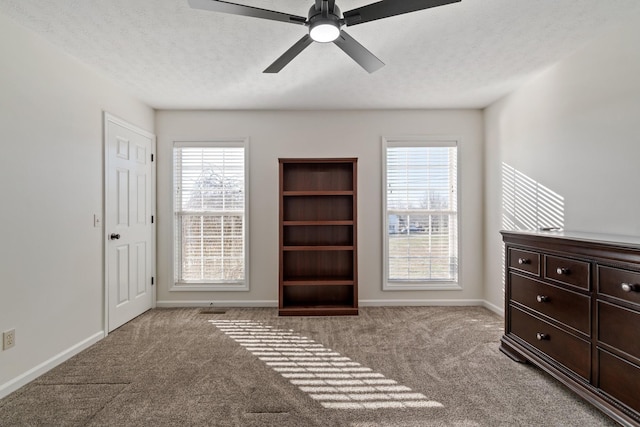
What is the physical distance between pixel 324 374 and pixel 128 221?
8.85 feet

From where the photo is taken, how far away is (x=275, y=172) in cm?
418

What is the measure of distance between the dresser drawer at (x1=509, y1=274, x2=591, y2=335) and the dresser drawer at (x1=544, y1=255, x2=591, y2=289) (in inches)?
2.7

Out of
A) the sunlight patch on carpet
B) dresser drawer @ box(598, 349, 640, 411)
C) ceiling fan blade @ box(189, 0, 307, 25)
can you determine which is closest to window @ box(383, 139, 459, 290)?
the sunlight patch on carpet

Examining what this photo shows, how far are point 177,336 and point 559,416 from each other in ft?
10.2

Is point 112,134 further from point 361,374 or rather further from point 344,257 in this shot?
point 361,374

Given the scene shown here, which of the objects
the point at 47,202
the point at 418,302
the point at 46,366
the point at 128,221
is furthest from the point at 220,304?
the point at 418,302

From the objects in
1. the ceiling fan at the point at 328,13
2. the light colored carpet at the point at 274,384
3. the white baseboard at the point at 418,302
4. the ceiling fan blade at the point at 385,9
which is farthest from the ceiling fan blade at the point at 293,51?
the white baseboard at the point at 418,302

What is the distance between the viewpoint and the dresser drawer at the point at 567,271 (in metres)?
1.97

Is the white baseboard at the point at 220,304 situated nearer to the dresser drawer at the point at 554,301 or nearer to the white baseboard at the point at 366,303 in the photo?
the white baseboard at the point at 366,303

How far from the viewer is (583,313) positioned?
1980 mm

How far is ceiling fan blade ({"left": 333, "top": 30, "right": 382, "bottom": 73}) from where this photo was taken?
1993 millimetres

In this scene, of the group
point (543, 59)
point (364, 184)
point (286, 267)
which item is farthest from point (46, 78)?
point (543, 59)

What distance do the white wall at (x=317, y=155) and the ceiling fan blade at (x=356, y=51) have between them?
1850 millimetres

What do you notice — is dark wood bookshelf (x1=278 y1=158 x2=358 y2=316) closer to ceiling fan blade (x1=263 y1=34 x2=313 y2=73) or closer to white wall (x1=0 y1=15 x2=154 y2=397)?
ceiling fan blade (x1=263 y1=34 x2=313 y2=73)
